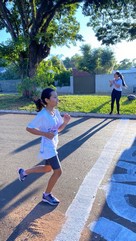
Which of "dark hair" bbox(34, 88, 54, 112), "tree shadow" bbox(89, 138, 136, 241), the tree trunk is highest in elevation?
the tree trunk

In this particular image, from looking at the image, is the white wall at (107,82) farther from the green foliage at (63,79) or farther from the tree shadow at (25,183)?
the tree shadow at (25,183)

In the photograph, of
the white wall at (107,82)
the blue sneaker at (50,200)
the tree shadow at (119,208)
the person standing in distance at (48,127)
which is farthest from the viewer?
the white wall at (107,82)

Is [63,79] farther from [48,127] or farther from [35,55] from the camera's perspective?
[48,127]

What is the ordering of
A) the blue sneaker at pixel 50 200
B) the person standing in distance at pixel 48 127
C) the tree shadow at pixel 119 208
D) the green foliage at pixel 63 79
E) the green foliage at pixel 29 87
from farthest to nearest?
1. the green foliage at pixel 63 79
2. the green foliage at pixel 29 87
3. the blue sneaker at pixel 50 200
4. the person standing in distance at pixel 48 127
5. the tree shadow at pixel 119 208

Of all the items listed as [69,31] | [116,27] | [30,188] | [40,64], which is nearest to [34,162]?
[30,188]

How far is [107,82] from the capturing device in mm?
24922

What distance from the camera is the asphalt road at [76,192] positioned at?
2.99m

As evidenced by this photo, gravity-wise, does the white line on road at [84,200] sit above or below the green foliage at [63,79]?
below

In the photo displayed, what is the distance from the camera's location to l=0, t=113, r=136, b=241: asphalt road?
2994mm

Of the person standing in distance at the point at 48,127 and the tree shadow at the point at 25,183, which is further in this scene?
the tree shadow at the point at 25,183

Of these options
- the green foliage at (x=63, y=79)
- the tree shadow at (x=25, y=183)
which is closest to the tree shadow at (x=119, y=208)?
the tree shadow at (x=25, y=183)

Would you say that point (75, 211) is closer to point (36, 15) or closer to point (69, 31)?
point (36, 15)

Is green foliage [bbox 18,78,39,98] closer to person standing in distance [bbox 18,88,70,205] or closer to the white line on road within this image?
the white line on road

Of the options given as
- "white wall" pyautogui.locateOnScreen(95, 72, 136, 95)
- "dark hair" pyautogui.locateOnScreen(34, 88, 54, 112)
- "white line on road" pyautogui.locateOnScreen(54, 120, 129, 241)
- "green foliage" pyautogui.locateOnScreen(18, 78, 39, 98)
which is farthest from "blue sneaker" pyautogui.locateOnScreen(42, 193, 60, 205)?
"white wall" pyautogui.locateOnScreen(95, 72, 136, 95)
